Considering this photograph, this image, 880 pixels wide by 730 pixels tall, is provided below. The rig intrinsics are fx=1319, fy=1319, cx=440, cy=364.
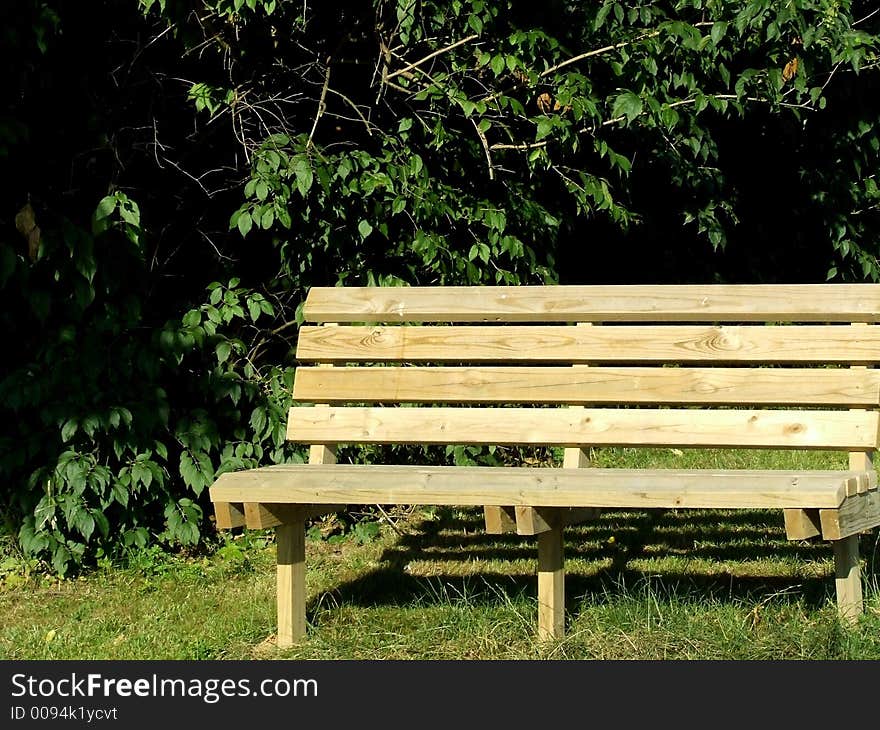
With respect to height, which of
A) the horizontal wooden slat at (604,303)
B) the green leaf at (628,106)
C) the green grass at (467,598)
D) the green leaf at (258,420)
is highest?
the green leaf at (628,106)

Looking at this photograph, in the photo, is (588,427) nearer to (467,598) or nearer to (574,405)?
(574,405)

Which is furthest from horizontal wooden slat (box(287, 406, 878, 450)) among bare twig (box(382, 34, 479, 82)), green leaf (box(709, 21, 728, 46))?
green leaf (box(709, 21, 728, 46))

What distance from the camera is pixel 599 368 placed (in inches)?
163

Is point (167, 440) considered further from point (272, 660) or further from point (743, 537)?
point (743, 537)

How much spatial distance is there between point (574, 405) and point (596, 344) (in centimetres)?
22

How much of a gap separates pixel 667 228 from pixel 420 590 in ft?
12.0

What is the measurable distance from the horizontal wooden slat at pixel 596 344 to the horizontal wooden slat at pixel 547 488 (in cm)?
49

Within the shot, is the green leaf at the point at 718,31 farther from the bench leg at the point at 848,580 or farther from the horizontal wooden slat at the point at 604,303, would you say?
the bench leg at the point at 848,580

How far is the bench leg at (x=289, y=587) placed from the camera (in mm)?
3844

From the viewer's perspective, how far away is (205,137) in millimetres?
5203

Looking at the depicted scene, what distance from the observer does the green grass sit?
367cm

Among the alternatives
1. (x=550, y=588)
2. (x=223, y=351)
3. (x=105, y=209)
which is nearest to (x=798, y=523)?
(x=550, y=588)

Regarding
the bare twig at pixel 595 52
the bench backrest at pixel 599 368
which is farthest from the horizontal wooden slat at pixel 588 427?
the bare twig at pixel 595 52

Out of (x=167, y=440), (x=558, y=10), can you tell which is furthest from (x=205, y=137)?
(x=558, y=10)
